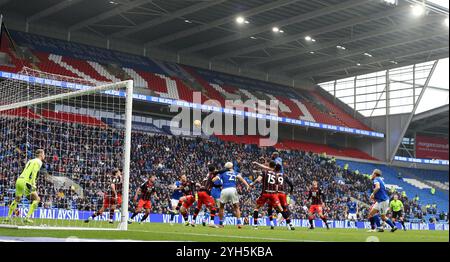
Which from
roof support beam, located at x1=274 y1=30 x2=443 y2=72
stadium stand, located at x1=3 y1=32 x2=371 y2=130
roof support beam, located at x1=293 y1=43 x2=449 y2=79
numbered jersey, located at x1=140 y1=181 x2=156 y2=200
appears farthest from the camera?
roof support beam, located at x1=293 y1=43 x2=449 y2=79

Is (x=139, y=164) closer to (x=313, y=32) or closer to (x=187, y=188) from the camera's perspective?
(x=187, y=188)

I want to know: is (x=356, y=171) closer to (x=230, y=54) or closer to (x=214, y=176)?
(x=230, y=54)

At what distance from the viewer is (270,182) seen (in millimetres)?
20375

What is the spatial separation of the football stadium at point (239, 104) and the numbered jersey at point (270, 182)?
10.5 ft

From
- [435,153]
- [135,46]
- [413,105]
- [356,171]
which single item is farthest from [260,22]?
[435,153]

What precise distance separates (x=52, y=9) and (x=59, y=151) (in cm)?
1491

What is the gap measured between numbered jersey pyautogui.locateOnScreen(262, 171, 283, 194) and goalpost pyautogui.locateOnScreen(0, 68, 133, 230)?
5.16 m

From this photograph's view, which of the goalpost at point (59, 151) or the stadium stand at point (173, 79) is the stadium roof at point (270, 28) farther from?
the goalpost at point (59, 151)

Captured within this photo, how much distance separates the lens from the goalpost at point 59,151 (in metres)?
22.8

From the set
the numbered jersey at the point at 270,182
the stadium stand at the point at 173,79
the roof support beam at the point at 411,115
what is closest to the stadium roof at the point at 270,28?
the stadium stand at the point at 173,79

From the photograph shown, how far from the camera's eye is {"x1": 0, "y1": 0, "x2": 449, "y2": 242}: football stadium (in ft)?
98.1

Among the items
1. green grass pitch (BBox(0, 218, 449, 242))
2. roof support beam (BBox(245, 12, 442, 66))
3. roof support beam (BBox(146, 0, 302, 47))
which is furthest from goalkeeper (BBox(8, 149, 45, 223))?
roof support beam (BBox(245, 12, 442, 66))

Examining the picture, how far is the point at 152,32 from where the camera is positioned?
48188mm

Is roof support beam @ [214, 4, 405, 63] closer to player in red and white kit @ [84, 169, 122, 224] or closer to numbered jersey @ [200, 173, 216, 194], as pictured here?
numbered jersey @ [200, 173, 216, 194]
